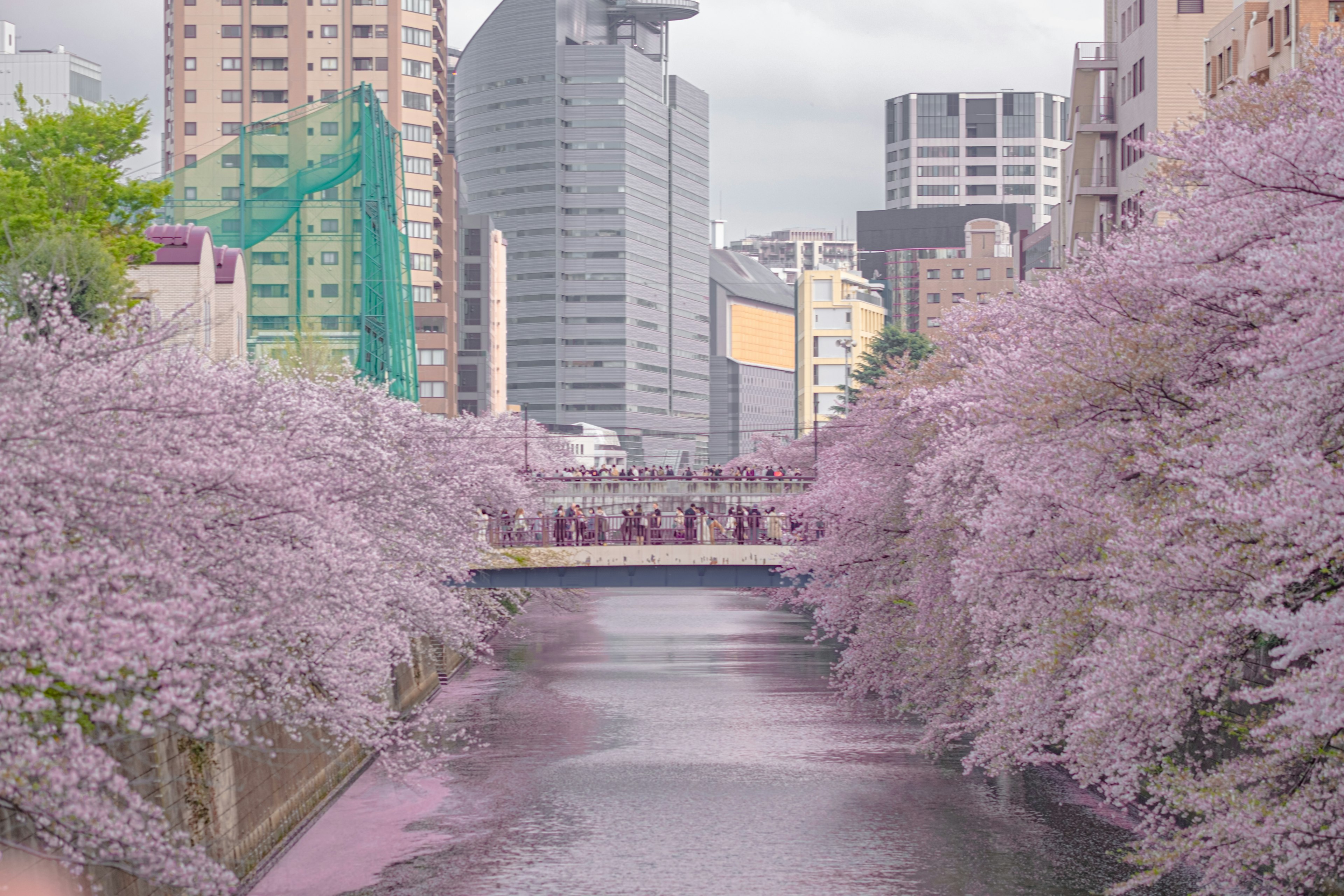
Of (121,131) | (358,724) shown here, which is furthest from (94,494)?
(121,131)

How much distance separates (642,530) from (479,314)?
104551mm

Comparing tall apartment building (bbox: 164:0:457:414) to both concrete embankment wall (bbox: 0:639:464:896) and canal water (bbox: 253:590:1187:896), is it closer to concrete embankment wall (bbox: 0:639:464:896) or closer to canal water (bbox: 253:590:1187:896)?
canal water (bbox: 253:590:1187:896)

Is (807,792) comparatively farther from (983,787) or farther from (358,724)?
(358,724)

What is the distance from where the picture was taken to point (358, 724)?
23.5 m

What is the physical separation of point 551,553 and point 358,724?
35470 mm

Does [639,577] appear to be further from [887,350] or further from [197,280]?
[887,350]

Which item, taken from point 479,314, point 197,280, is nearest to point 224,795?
point 197,280

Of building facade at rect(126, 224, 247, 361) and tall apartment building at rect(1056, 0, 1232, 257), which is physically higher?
A: tall apartment building at rect(1056, 0, 1232, 257)

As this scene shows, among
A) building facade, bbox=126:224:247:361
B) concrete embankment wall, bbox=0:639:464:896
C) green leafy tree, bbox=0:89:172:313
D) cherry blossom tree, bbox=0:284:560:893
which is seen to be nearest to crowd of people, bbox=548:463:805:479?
building facade, bbox=126:224:247:361

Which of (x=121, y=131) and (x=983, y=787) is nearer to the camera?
(x=983, y=787)

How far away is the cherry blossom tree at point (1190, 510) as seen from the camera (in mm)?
16375

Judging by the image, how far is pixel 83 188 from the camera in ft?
152

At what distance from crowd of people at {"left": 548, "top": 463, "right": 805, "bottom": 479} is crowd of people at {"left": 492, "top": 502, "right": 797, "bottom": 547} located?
10110 millimetres

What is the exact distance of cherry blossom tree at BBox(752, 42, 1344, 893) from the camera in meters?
16.4
